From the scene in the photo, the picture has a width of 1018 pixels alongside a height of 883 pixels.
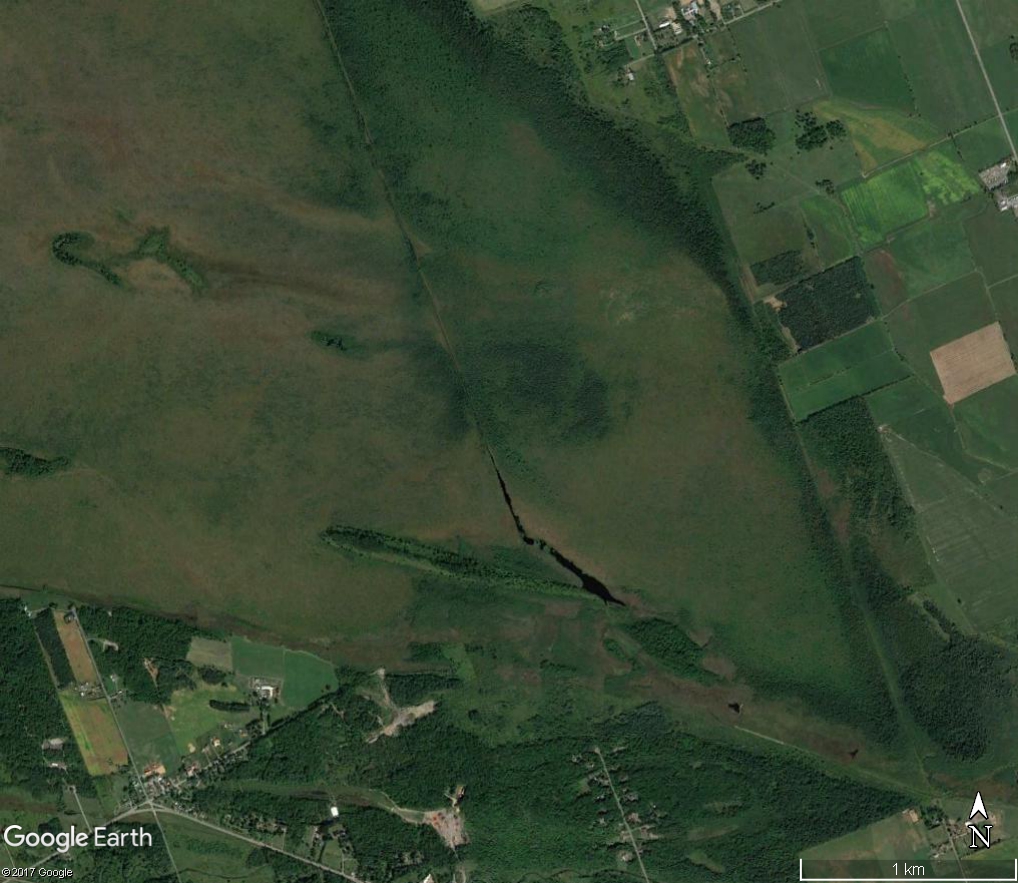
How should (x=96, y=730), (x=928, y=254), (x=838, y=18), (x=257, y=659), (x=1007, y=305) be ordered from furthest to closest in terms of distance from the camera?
(x=1007, y=305)
(x=928, y=254)
(x=838, y=18)
(x=96, y=730)
(x=257, y=659)

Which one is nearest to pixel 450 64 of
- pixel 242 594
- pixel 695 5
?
pixel 695 5

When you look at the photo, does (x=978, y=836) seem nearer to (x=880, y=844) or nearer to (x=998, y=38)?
(x=880, y=844)

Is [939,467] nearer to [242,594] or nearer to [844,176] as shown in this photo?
[844,176]

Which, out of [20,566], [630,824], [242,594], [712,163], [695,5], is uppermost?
[695,5]

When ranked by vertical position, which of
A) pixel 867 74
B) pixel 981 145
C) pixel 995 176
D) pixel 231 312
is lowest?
pixel 995 176

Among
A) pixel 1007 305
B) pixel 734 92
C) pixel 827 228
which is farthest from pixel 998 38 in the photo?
pixel 734 92

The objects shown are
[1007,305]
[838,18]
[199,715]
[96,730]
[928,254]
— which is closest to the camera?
[199,715]
